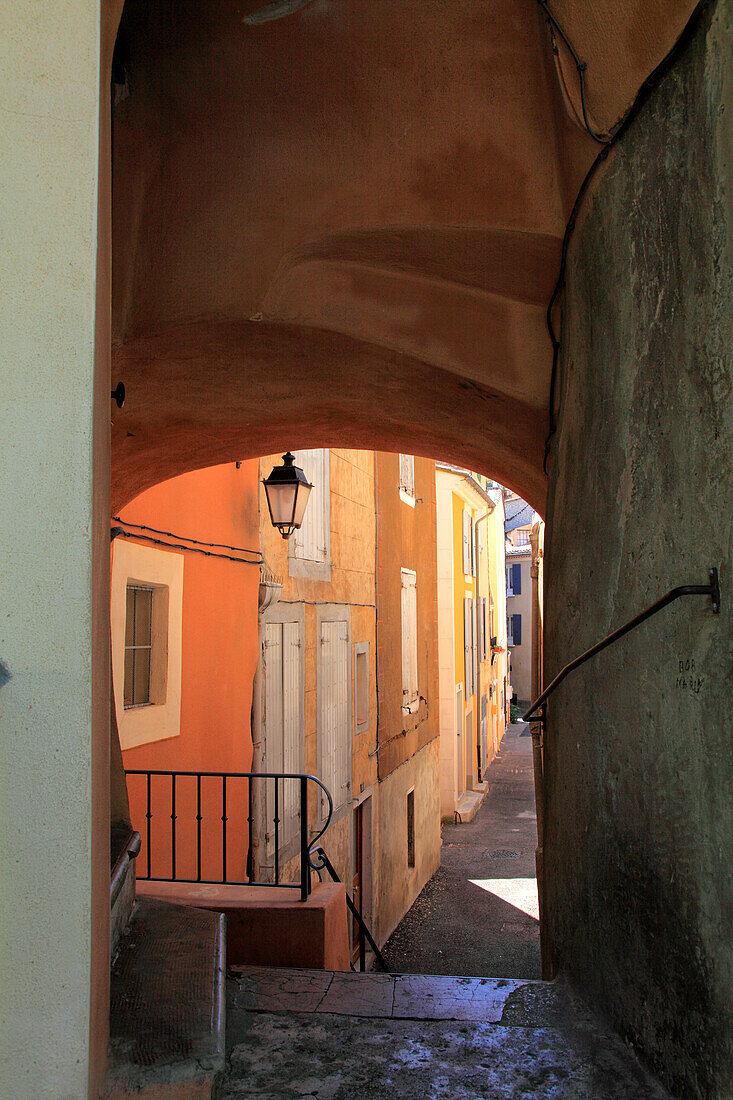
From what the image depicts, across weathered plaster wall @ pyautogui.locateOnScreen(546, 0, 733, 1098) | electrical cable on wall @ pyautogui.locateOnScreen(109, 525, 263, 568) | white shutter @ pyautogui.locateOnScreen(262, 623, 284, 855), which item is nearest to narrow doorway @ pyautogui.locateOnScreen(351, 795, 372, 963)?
white shutter @ pyautogui.locateOnScreen(262, 623, 284, 855)

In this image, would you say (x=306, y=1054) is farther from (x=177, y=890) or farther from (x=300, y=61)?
(x=300, y=61)

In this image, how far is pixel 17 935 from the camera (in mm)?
1775

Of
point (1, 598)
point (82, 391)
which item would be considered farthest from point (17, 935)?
point (82, 391)

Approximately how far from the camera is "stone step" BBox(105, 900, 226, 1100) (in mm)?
2162

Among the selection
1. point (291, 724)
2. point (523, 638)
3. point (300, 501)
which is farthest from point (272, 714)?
point (523, 638)

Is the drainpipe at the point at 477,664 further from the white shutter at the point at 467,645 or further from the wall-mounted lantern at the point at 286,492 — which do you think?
the wall-mounted lantern at the point at 286,492

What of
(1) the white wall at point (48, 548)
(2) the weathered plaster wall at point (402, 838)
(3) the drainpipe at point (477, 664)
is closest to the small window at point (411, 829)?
(2) the weathered plaster wall at point (402, 838)

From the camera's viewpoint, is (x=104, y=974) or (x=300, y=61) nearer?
(x=104, y=974)

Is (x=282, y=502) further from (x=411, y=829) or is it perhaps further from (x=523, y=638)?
(x=523, y=638)

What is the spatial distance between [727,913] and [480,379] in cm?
239

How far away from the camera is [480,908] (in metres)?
10.7

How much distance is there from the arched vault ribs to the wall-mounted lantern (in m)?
0.57

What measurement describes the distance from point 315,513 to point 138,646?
3.35m

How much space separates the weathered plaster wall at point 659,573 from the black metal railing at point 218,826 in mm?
2002
